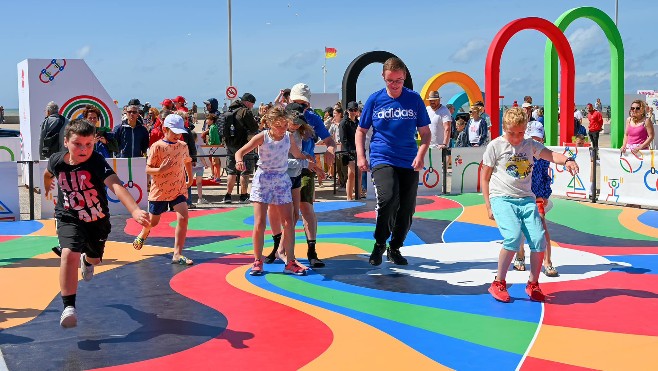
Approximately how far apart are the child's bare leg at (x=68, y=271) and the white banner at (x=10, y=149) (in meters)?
14.0

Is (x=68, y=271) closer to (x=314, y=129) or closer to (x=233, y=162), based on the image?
(x=314, y=129)

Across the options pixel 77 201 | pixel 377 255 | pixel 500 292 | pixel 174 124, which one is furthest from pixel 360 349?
pixel 174 124

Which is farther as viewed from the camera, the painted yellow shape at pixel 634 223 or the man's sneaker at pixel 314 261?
the painted yellow shape at pixel 634 223

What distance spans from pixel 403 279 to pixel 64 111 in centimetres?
1216

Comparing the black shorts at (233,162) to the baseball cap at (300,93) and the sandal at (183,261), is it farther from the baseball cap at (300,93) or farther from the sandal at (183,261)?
the baseball cap at (300,93)

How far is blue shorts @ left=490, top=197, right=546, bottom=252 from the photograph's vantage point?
6.52 metres

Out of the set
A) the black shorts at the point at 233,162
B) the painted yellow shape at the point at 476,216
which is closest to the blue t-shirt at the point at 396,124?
the painted yellow shape at the point at 476,216

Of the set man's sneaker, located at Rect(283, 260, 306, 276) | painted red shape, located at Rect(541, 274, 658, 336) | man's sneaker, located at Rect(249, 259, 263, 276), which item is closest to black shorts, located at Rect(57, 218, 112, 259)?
man's sneaker, located at Rect(249, 259, 263, 276)

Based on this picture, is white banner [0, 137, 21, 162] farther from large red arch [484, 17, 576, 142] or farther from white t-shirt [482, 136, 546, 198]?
white t-shirt [482, 136, 546, 198]

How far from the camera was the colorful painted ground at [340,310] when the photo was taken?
17.4ft

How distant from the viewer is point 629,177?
1322 cm

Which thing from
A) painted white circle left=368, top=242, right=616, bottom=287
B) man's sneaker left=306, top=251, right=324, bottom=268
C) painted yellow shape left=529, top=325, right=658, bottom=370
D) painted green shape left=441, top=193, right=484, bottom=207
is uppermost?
painted green shape left=441, top=193, right=484, bottom=207

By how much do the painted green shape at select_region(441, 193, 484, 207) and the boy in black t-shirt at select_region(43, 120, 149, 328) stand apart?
28.5ft

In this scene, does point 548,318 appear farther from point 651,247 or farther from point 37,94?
point 37,94
